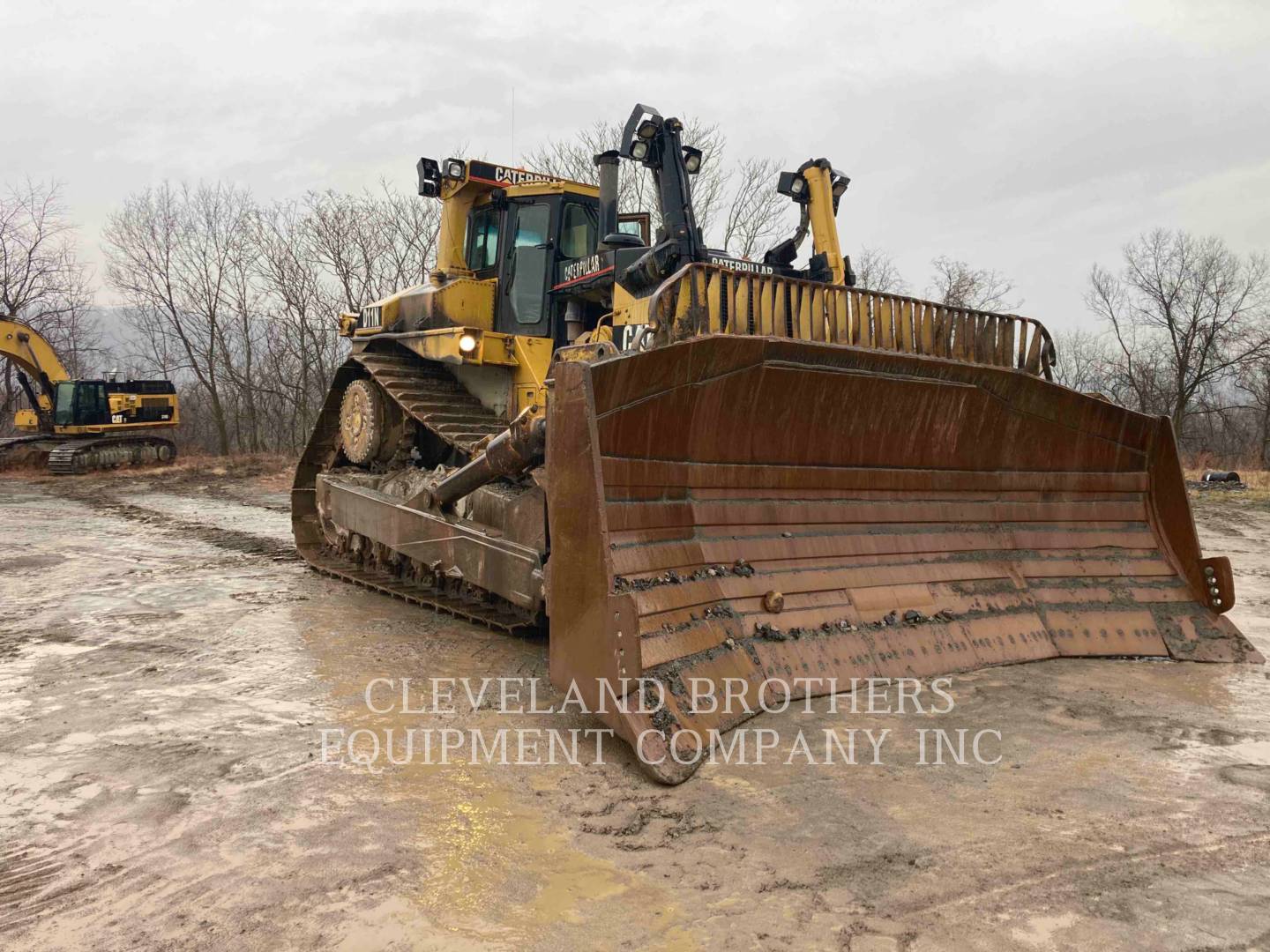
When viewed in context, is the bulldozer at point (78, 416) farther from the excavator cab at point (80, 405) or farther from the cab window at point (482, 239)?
the cab window at point (482, 239)

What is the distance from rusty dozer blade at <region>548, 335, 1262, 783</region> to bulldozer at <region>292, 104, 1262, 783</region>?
1cm

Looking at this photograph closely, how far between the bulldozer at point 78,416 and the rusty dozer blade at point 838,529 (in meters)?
19.2

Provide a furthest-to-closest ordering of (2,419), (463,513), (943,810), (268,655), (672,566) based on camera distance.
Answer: (2,419) < (463,513) < (268,655) < (672,566) < (943,810)

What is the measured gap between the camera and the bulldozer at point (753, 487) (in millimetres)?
3496

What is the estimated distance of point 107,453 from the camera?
63.7 feet

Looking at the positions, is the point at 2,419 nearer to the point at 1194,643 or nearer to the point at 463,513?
the point at 463,513

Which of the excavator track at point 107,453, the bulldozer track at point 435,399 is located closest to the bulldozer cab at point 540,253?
the bulldozer track at point 435,399

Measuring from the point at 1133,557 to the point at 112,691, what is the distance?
5419 millimetres

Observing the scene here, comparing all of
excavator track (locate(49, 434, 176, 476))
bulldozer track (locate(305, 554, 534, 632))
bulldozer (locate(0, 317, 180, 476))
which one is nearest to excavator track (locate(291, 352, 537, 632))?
bulldozer track (locate(305, 554, 534, 632))

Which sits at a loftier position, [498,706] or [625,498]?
[625,498]

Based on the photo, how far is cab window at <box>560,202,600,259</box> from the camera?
6.42 m

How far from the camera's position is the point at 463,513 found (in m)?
5.34

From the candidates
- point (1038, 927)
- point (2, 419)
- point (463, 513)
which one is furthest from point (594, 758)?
point (2, 419)

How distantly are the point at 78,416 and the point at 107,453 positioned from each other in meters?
1.36
